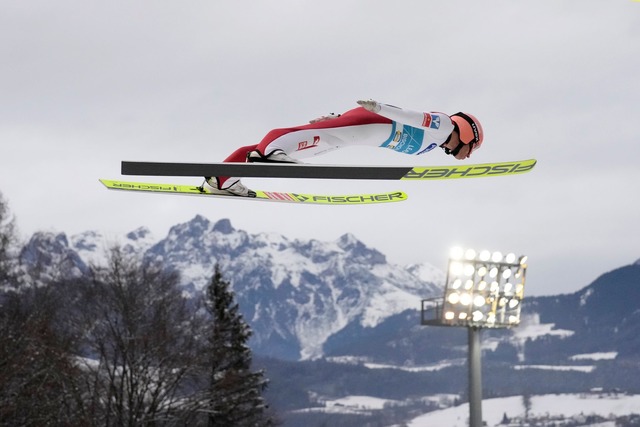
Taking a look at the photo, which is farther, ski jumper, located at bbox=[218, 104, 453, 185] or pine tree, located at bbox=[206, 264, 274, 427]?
pine tree, located at bbox=[206, 264, 274, 427]

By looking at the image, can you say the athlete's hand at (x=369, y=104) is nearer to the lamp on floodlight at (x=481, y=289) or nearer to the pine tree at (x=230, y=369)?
the lamp on floodlight at (x=481, y=289)

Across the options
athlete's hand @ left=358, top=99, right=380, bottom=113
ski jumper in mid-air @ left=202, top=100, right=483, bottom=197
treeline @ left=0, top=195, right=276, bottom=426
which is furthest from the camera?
treeline @ left=0, top=195, right=276, bottom=426

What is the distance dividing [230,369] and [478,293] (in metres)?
12.5

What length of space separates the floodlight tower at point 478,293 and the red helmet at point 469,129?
18.3 m

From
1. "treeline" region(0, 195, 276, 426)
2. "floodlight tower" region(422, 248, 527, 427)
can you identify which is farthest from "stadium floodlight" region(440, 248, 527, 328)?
"treeline" region(0, 195, 276, 426)

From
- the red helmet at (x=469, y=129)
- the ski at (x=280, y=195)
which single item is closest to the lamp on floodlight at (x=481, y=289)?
the ski at (x=280, y=195)

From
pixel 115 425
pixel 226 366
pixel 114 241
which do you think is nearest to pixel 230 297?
pixel 226 366

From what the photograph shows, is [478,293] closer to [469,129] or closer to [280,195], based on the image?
[280,195]

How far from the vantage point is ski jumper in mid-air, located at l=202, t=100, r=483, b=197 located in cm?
805

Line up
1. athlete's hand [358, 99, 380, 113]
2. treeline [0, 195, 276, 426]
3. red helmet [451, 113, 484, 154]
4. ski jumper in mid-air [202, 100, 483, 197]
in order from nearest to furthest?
athlete's hand [358, 99, 380, 113]
ski jumper in mid-air [202, 100, 483, 197]
red helmet [451, 113, 484, 154]
treeline [0, 195, 276, 426]

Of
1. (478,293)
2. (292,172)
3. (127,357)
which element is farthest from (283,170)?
(127,357)

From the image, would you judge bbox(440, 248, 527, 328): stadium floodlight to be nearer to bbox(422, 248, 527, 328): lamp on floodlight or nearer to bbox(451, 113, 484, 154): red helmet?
bbox(422, 248, 527, 328): lamp on floodlight

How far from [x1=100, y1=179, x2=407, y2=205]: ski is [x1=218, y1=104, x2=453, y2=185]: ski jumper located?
1232 mm

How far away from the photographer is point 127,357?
30.8 meters
